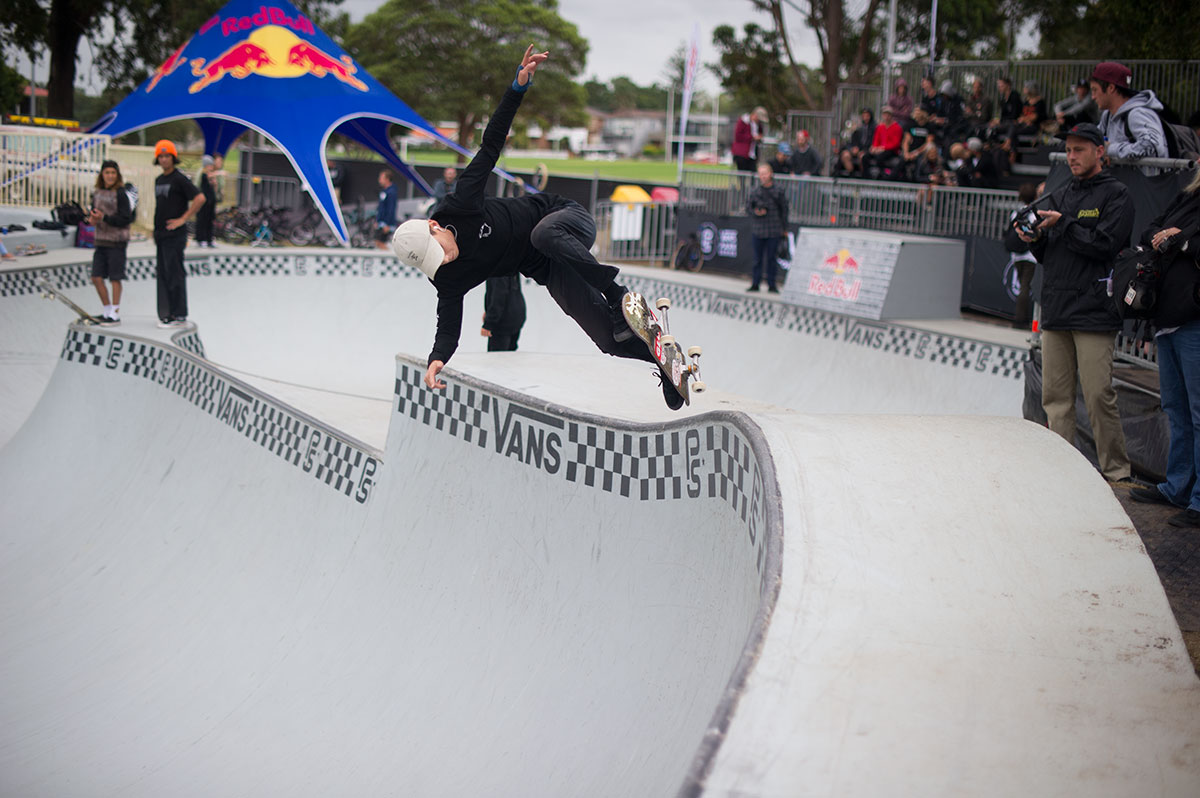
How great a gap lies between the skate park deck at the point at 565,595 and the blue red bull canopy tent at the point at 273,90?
28.6ft

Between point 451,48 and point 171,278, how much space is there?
175ft

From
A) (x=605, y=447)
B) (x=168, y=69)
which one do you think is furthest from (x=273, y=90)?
(x=605, y=447)

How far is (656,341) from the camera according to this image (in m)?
4.73

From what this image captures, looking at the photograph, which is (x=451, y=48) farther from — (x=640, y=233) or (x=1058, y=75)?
(x=1058, y=75)

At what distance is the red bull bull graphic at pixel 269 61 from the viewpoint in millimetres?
17328

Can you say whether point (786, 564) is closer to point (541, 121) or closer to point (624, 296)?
point (624, 296)

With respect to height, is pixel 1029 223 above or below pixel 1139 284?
above

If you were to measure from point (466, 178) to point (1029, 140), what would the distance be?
11.3 metres

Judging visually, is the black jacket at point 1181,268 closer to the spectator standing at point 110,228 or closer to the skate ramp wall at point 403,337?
the skate ramp wall at point 403,337

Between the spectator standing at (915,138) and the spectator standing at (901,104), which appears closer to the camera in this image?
the spectator standing at (915,138)

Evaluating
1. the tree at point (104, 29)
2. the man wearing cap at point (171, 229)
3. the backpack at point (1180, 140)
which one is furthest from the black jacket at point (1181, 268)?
the tree at point (104, 29)

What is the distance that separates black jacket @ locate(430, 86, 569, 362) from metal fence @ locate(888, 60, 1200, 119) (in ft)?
30.7

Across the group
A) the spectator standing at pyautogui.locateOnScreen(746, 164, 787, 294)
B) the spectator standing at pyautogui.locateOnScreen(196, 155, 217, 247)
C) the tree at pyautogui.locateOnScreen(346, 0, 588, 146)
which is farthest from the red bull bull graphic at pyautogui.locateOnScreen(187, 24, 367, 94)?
the tree at pyautogui.locateOnScreen(346, 0, 588, 146)

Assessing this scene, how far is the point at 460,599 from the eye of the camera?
16.2ft
